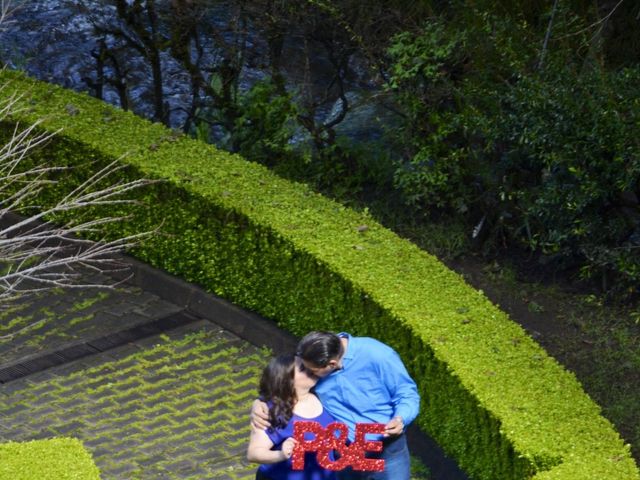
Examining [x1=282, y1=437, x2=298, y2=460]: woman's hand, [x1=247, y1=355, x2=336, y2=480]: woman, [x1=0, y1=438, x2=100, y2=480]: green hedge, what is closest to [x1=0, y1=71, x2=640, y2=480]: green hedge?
[x1=247, y1=355, x2=336, y2=480]: woman

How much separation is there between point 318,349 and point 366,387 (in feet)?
1.41

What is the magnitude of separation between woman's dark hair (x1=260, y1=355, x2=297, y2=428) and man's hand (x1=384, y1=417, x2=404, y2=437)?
50cm

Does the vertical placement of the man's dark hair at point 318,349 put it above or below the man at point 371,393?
above

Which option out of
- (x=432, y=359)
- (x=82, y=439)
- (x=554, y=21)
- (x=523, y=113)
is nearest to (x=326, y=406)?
(x=432, y=359)

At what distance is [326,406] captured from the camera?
6.37 meters

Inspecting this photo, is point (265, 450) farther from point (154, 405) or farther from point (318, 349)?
point (154, 405)

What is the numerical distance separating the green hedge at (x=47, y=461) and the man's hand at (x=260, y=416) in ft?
3.53

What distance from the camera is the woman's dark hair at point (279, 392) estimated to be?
601cm

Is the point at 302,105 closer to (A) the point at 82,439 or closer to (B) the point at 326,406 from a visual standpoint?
(A) the point at 82,439

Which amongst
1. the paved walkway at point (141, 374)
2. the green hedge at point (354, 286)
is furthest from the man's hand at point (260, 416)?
the paved walkway at point (141, 374)

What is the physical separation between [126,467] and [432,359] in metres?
2.10

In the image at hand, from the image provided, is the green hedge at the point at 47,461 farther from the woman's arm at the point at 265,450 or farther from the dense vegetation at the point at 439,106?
the dense vegetation at the point at 439,106

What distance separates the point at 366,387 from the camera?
6.30m

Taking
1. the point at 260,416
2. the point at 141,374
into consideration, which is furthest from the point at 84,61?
the point at 260,416
